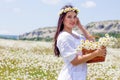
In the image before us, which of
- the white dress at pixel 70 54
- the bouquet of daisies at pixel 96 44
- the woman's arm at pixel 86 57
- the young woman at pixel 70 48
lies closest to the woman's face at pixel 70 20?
the young woman at pixel 70 48

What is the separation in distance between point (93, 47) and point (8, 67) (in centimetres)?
1096

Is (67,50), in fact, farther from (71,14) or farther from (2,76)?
(2,76)

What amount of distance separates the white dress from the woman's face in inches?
7.4

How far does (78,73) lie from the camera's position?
672 centimetres

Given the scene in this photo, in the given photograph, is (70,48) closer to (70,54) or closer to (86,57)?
(70,54)

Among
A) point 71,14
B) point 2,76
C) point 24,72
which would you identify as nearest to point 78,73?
point 71,14

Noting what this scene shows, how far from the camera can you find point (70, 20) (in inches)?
274

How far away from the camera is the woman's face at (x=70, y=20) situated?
274 inches

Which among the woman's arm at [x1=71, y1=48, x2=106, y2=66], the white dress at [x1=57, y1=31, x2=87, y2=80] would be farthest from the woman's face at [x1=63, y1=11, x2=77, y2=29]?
the woman's arm at [x1=71, y1=48, x2=106, y2=66]

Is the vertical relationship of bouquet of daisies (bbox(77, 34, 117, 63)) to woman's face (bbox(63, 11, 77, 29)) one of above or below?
below

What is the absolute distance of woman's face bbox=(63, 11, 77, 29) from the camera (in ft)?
22.8

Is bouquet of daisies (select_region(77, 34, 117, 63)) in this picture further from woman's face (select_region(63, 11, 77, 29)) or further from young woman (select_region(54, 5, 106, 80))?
woman's face (select_region(63, 11, 77, 29))

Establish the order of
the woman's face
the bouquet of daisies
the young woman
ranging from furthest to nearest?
the woman's face < the young woman < the bouquet of daisies

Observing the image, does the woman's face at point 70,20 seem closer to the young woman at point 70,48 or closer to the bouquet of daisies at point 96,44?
the young woman at point 70,48
